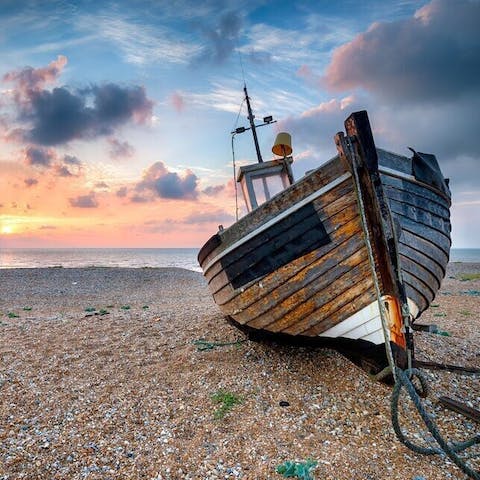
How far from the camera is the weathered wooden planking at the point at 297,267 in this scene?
14.0ft

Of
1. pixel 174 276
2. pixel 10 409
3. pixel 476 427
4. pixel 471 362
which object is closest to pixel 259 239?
pixel 476 427

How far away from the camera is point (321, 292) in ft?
14.5

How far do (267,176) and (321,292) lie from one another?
3418 millimetres

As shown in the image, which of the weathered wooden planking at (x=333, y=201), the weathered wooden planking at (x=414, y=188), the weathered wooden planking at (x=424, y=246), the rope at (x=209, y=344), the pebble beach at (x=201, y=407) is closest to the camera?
the pebble beach at (x=201, y=407)

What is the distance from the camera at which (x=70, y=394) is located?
488cm

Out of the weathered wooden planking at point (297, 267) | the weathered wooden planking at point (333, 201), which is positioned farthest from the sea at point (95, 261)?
the weathered wooden planking at point (333, 201)

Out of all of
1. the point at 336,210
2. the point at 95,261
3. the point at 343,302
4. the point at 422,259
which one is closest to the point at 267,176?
the point at 336,210

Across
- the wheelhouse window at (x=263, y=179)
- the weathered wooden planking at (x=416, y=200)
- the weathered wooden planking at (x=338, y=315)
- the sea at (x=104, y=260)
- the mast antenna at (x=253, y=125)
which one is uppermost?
the mast antenna at (x=253, y=125)

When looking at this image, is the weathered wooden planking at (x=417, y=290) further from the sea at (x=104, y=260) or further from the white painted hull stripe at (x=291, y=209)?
the sea at (x=104, y=260)

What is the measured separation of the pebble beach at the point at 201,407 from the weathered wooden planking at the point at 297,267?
1243 mm

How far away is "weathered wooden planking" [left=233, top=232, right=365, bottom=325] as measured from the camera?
429 centimetres

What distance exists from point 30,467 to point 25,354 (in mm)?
3664

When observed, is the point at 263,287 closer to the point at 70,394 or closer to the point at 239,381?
the point at 239,381

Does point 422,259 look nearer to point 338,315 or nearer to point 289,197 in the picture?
point 338,315
